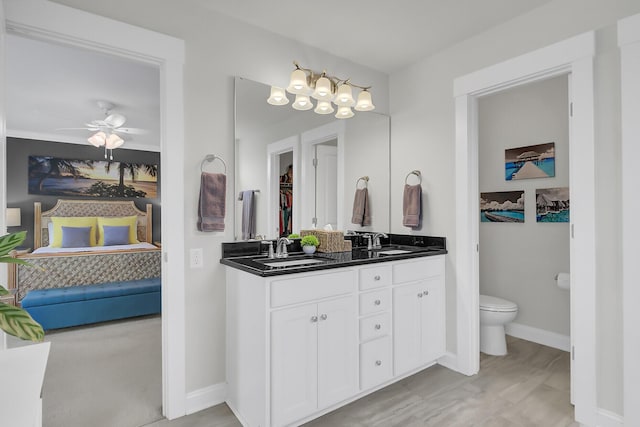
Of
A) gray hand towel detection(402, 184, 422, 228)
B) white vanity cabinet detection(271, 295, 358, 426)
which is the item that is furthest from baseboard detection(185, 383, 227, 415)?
gray hand towel detection(402, 184, 422, 228)

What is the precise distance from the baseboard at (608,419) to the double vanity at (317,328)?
102 cm

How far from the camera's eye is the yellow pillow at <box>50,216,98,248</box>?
17.7 feet

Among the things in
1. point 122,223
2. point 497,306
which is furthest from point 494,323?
point 122,223

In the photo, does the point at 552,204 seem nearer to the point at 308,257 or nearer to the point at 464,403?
the point at 464,403

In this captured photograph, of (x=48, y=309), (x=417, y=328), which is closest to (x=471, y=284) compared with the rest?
(x=417, y=328)

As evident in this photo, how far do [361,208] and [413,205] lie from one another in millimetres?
472

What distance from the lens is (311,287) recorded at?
2.02 meters

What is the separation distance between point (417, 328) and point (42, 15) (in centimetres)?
A: 297

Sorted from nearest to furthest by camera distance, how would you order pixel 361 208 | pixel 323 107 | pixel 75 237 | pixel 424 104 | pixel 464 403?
1. pixel 464 403
2. pixel 323 107
3. pixel 424 104
4. pixel 361 208
5. pixel 75 237

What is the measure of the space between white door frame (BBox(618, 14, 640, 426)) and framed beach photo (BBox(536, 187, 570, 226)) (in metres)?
1.39

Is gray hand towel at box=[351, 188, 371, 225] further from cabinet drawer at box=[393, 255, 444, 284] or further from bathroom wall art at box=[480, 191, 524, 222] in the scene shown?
bathroom wall art at box=[480, 191, 524, 222]

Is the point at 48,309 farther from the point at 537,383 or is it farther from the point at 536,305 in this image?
the point at 536,305

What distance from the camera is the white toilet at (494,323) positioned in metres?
3.01

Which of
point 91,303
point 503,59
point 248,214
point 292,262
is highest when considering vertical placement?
point 503,59
